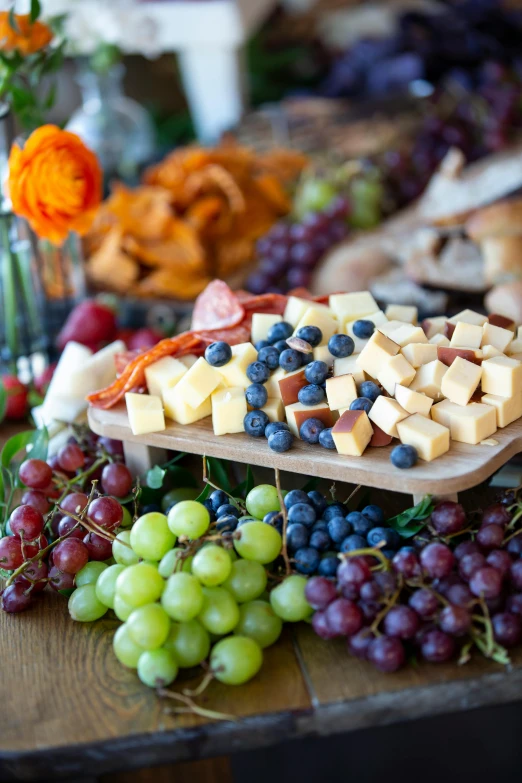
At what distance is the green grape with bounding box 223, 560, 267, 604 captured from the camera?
37.6 inches

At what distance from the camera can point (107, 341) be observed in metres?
1.83

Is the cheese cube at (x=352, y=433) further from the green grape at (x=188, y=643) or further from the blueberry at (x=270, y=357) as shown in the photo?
the green grape at (x=188, y=643)

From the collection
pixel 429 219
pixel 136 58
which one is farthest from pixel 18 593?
pixel 136 58

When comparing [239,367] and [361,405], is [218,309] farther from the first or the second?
[361,405]

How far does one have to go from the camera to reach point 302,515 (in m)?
1.01

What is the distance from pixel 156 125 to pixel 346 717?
266 centimetres

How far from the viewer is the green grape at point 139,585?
0.92 metres

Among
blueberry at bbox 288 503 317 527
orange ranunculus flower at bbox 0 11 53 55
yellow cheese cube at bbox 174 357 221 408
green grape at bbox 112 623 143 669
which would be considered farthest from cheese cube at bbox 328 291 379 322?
orange ranunculus flower at bbox 0 11 53 55

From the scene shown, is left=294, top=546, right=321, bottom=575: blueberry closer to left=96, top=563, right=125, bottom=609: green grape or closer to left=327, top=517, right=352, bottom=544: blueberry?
left=327, top=517, right=352, bottom=544: blueberry

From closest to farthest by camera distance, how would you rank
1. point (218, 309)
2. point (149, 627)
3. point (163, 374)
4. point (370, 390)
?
point (149, 627) → point (370, 390) → point (163, 374) → point (218, 309)

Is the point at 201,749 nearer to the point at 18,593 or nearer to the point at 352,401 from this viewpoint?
the point at 18,593

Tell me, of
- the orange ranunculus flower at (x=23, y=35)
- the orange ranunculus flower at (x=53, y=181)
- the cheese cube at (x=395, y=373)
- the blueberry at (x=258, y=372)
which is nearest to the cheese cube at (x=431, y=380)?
the cheese cube at (x=395, y=373)

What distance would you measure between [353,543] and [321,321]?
40 centimetres

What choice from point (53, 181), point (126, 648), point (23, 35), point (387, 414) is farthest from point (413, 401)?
point (23, 35)
